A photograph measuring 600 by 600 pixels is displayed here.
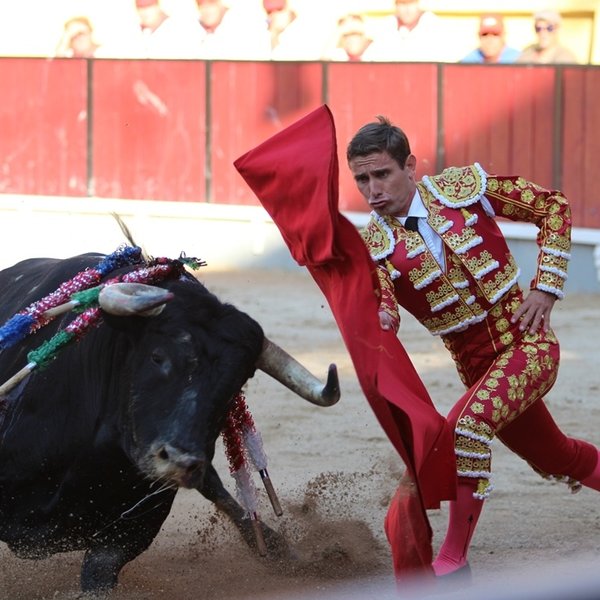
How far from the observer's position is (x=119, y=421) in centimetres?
294

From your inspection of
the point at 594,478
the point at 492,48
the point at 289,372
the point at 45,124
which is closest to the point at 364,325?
the point at 289,372

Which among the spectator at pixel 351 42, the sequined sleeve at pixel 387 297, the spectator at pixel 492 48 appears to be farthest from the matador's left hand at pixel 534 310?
the spectator at pixel 351 42

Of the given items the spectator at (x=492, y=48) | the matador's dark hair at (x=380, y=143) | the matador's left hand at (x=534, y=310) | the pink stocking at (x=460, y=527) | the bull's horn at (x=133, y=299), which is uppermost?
the spectator at (x=492, y=48)

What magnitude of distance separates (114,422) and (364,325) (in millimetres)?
595

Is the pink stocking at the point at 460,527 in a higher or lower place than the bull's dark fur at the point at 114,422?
lower

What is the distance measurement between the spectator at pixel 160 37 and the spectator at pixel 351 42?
3.70 ft

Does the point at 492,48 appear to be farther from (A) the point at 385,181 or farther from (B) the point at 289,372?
(B) the point at 289,372

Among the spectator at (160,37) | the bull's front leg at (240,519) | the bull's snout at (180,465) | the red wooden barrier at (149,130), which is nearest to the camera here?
the bull's snout at (180,465)

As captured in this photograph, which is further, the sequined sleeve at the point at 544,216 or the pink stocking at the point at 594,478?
the pink stocking at the point at 594,478

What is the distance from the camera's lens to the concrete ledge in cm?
939

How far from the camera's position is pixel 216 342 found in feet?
9.38

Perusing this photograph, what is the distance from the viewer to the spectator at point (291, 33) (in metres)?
10.2

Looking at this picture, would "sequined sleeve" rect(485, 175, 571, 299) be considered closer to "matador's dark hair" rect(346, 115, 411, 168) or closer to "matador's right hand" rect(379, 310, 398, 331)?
"matador's dark hair" rect(346, 115, 411, 168)

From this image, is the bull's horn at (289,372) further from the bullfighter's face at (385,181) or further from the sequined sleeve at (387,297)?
the bullfighter's face at (385,181)
